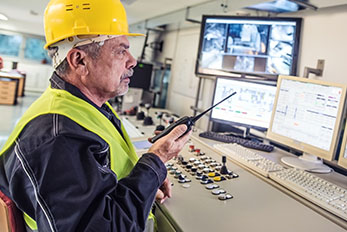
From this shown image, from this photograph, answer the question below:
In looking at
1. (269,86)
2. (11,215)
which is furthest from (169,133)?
(269,86)

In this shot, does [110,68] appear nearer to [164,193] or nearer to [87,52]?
[87,52]

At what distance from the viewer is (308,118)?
1.42 metres

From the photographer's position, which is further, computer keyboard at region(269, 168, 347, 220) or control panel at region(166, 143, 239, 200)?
control panel at region(166, 143, 239, 200)

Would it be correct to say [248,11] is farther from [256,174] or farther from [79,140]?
[79,140]

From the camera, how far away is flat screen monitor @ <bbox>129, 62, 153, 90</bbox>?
3146 mm

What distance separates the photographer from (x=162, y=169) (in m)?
0.89

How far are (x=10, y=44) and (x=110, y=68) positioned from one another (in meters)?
9.16

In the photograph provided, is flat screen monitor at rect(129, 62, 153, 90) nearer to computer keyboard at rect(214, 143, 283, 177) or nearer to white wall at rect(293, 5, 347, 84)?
computer keyboard at rect(214, 143, 283, 177)

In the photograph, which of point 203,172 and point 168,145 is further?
point 203,172

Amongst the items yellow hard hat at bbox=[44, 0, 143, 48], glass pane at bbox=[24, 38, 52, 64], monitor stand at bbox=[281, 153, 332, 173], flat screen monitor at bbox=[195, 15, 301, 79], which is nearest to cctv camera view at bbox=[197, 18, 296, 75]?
flat screen monitor at bbox=[195, 15, 301, 79]

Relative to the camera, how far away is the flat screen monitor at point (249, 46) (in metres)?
1.82

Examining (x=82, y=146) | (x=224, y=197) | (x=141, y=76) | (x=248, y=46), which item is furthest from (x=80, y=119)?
(x=141, y=76)

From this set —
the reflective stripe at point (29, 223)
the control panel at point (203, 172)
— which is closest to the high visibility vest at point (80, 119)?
the reflective stripe at point (29, 223)

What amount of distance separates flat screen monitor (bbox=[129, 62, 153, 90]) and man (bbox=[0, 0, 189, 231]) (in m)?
2.14
